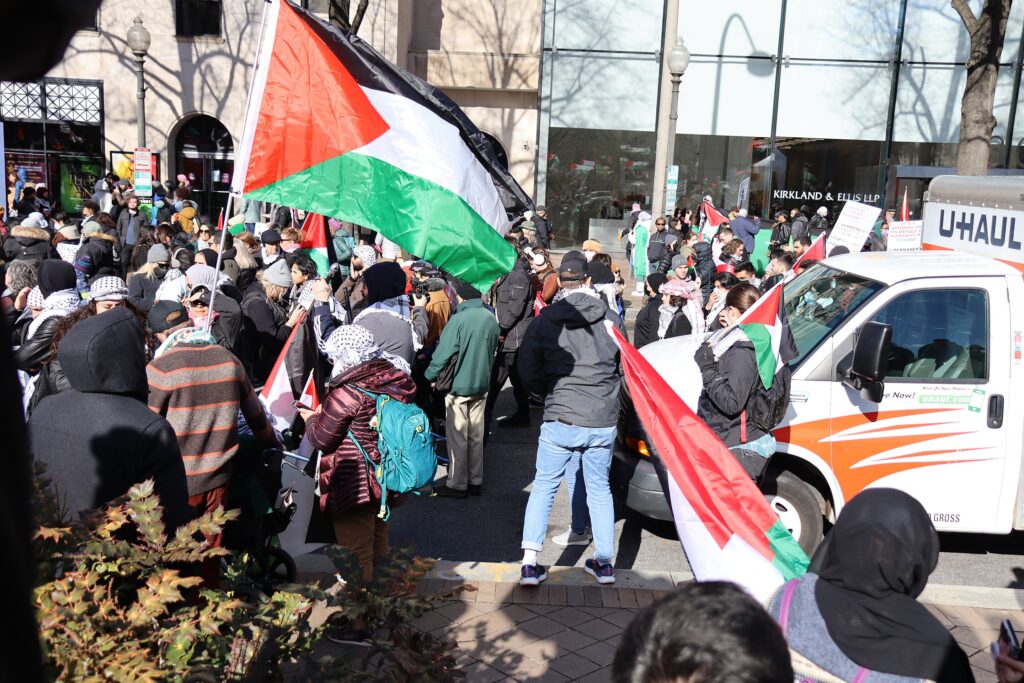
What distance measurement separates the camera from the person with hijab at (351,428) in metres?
5.09

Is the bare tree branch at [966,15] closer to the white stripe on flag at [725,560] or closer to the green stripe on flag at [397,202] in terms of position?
the green stripe on flag at [397,202]

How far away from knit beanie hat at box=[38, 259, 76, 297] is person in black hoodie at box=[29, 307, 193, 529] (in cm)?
446

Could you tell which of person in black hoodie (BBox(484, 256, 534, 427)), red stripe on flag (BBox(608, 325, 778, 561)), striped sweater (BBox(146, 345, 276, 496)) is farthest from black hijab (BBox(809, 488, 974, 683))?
person in black hoodie (BBox(484, 256, 534, 427))

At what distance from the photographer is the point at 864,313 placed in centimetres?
627

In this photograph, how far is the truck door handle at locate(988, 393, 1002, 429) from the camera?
20.1 feet

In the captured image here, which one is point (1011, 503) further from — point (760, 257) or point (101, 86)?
point (101, 86)

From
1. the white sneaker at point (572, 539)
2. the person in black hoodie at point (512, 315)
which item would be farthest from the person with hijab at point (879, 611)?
the person in black hoodie at point (512, 315)

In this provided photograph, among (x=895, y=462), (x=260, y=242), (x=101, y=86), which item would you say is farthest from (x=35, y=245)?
(x=101, y=86)

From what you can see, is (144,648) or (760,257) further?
(760,257)

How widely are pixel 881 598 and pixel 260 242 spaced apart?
401 inches

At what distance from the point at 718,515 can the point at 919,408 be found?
327 centimetres

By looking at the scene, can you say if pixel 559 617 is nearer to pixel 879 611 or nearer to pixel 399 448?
pixel 399 448

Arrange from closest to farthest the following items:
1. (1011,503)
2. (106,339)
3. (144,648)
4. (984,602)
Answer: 1. (144,648)
2. (106,339)
3. (984,602)
4. (1011,503)

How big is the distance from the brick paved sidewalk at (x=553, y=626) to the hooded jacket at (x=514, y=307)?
3.81m
